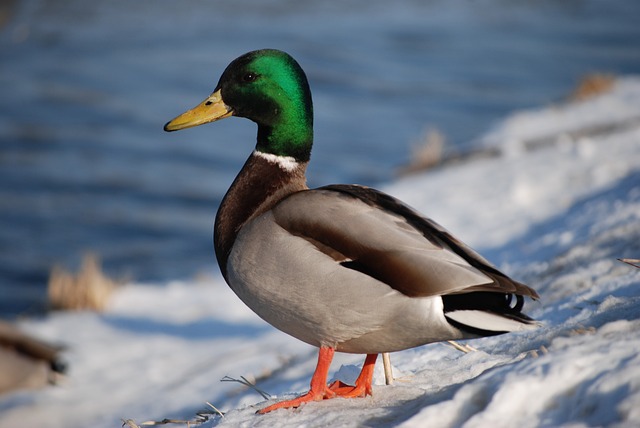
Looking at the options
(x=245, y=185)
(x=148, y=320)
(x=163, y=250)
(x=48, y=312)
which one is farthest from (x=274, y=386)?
(x=163, y=250)

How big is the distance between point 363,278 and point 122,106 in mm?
13854

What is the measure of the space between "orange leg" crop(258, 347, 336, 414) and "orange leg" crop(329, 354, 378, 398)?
5cm

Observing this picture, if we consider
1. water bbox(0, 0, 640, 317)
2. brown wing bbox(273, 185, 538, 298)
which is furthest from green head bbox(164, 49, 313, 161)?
water bbox(0, 0, 640, 317)

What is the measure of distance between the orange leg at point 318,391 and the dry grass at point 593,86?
1008 cm

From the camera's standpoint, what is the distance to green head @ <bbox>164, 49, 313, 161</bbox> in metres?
3.37

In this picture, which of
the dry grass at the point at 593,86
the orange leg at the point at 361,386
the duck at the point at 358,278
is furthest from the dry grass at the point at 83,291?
the dry grass at the point at 593,86

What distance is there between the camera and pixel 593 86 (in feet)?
40.7

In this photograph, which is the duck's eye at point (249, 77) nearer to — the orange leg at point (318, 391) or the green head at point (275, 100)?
the green head at point (275, 100)

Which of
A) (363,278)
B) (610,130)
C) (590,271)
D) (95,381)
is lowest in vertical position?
(95,381)

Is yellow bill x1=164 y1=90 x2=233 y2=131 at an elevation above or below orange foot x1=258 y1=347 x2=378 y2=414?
above

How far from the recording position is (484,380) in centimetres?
232

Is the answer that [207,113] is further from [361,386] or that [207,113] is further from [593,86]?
[593,86]

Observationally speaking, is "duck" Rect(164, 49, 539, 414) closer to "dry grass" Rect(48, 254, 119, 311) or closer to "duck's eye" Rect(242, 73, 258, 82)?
"duck's eye" Rect(242, 73, 258, 82)

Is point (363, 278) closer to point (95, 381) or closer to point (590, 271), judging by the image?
point (590, 271)
